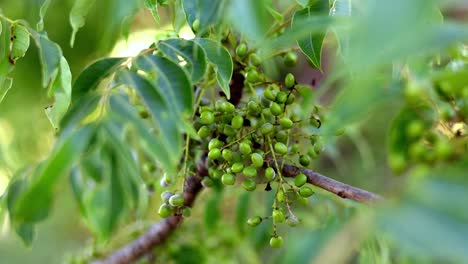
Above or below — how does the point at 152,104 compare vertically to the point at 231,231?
above

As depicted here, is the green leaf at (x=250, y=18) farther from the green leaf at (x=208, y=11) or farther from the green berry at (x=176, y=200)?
the green berry at (x=176, y=200)

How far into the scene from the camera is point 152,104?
0.72 m

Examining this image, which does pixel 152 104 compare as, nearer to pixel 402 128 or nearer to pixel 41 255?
pixel 402 128

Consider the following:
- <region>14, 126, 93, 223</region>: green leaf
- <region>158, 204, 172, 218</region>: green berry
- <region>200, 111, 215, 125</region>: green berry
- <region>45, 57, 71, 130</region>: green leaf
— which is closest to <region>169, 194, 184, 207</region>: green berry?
<region>158, 204, 172, 218</region>: green berry

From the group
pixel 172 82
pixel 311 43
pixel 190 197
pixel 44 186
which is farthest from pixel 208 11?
pixel 190 197

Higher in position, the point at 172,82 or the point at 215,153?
the point at 172,82

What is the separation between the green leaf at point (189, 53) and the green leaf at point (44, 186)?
241 mm

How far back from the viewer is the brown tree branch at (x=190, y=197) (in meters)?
0.88

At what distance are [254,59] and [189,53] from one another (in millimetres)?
197

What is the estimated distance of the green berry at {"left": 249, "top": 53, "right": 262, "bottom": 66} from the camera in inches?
41.6

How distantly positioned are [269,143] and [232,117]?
0.25ft

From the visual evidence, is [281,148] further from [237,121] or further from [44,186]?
[44,186]

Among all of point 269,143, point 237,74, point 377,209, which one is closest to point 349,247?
point 377,209

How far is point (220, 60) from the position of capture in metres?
0.89
